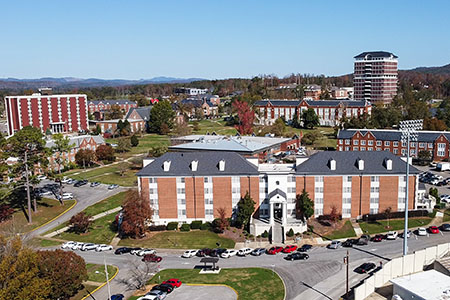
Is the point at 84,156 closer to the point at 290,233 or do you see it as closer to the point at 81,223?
the point at 81,223

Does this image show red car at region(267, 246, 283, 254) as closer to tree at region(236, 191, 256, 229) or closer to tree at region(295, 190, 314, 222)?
tree at region(236, 191, 256, 229)

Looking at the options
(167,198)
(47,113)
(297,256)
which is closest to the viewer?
(297,256)

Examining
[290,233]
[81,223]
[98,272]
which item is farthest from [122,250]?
[290,233]

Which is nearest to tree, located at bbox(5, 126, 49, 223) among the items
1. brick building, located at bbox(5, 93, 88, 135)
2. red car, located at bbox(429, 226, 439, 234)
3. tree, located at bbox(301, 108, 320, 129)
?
red car, located at bbox(429, 226, 439, 234)

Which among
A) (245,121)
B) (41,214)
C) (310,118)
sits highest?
(310,118)

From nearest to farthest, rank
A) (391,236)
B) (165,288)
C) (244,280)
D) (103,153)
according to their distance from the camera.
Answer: (165,288), (244,280), (391,236), (103,153)

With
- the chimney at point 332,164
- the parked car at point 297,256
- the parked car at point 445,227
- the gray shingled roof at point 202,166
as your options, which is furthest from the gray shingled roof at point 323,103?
the parked car at point 297,256

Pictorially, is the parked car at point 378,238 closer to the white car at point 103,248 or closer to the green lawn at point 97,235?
the white car at point 103,248
